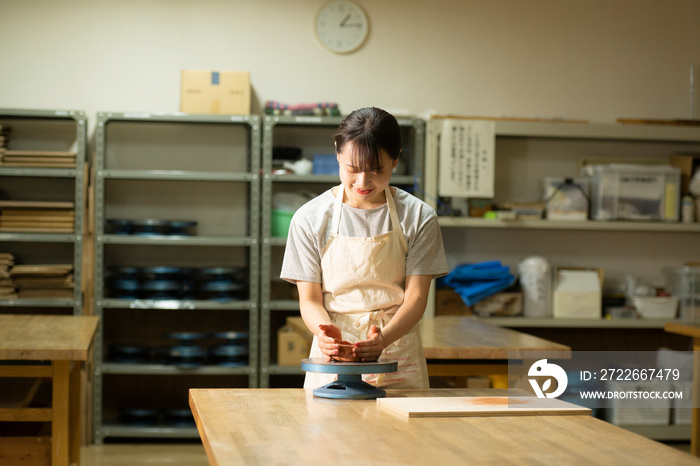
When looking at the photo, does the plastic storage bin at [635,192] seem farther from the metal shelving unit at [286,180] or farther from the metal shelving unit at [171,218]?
the metal shelving unit at [171,218]

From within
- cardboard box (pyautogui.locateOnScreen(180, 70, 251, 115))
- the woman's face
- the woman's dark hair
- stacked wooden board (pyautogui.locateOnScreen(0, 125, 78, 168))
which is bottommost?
the woman's face

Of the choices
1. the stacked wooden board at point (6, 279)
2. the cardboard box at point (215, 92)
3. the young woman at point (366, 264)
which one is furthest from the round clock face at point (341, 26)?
the young woman at point (366, 264)

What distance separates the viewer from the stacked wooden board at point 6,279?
4.35 metres

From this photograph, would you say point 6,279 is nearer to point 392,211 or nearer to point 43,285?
point 43,285

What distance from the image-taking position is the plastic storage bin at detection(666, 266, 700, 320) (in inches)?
188

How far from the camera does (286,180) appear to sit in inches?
177

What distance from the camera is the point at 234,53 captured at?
477 centimetres

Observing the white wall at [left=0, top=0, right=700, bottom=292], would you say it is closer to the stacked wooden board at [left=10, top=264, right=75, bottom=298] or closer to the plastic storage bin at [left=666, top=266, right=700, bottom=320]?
the plastic storage bin at [left=666, top=266, right=700, bottom=320]

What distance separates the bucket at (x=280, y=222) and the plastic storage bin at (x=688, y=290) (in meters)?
2.61

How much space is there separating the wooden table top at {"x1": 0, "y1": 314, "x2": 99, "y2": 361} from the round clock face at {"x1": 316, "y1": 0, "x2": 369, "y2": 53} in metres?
2.39

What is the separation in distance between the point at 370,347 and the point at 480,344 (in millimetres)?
1351

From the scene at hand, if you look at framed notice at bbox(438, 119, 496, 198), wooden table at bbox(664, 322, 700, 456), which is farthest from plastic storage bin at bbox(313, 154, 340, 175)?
wooden table at bbox(664, 322, 700, 456)

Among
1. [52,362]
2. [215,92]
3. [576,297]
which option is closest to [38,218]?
[215,92]

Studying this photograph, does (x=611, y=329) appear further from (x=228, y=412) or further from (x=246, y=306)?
(x=228, y=412)
